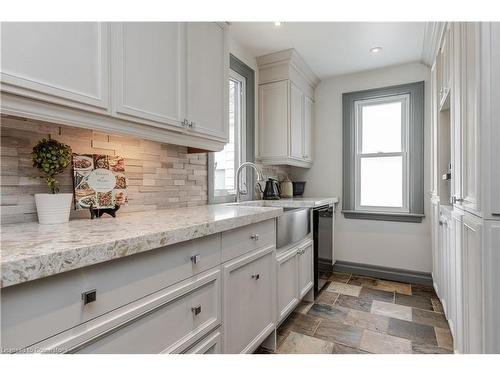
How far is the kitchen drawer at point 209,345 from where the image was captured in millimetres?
1157

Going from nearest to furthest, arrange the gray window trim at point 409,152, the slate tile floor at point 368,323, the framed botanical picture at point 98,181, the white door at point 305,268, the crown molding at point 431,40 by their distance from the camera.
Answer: the framed botanical picture at point 98,181 → the slate tile floor at point 368,323 → the crown molding at point 431,40 → the white door at point 305,268 → the gray window trim at point 409,152

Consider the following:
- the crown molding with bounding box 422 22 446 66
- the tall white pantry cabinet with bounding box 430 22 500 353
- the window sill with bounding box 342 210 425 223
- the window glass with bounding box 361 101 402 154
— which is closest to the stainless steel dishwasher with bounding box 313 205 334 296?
the window sill with bounding box 342 210 425 223

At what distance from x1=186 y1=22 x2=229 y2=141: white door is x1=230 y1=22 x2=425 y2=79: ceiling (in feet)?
2.15

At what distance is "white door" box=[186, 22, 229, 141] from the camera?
1.65 meters

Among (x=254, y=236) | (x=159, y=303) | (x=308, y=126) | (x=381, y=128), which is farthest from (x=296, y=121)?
(x=159, y=303)

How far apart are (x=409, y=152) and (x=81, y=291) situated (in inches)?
135

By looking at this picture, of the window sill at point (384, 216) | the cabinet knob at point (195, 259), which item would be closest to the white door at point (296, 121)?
the window sill at point (384, 216)

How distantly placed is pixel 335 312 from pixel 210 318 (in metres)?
1.56

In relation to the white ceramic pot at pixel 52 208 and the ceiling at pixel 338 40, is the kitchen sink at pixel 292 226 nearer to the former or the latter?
the white ceramic pot at pixel 52 208

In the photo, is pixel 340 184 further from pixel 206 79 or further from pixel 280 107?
pixel 206 79

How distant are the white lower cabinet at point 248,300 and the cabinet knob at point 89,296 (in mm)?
645

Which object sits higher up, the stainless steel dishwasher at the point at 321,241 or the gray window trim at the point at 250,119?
the gray window trim at the point at 250,119
